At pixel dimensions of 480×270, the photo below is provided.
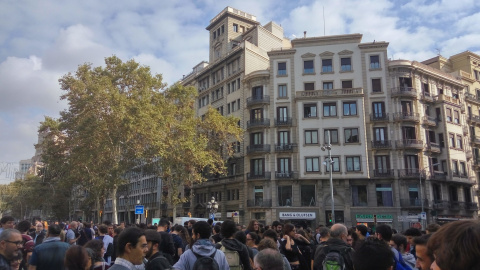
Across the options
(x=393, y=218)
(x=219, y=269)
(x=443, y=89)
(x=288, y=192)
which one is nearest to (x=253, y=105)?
(x=288, y=192)

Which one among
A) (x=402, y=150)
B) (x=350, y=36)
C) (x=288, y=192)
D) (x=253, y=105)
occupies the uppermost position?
(x=350, y=36)

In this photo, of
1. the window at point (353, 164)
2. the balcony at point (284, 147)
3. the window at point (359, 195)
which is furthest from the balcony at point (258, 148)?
the window at point (359, 195)

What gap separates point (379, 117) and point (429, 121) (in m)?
6.37

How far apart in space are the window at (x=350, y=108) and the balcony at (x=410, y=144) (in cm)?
557

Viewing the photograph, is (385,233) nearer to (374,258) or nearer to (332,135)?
(374,258)

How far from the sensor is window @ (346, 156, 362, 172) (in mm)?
41062

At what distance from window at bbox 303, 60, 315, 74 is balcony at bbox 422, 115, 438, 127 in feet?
44.3

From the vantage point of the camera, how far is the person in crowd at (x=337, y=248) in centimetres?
557

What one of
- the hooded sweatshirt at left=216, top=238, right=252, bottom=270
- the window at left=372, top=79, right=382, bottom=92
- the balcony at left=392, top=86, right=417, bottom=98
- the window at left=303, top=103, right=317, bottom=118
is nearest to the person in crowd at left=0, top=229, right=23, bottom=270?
the hooded sweatshirt at left=216, top=238, right=252, bottom=270

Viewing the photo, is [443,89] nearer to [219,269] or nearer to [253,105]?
[253,105]

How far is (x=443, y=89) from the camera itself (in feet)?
155

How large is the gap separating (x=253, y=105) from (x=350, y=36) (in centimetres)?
1339

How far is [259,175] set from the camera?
43.2m

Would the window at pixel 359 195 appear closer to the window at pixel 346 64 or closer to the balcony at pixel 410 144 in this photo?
the balcony at pixel 410 144
